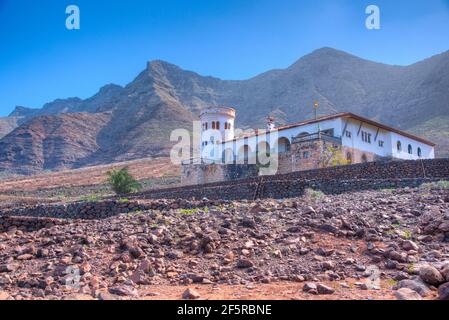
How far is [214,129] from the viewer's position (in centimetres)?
4388

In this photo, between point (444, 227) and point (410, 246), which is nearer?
point (410, 246)

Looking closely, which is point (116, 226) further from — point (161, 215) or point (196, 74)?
point (196, 74)

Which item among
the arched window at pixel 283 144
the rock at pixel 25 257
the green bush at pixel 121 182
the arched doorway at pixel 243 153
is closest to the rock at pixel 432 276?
the rock at pixel 25 257

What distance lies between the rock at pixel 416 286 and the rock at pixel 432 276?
0.33 feet

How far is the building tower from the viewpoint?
143ft

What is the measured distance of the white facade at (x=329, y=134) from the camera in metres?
33.5

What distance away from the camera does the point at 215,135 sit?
43.8 metres

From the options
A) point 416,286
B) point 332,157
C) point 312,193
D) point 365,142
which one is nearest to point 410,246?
point 416,286

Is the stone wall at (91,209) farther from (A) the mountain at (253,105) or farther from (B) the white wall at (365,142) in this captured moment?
(A) the mountain at (253,105)

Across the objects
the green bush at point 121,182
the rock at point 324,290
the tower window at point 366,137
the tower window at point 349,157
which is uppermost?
the tower window at point 366,137

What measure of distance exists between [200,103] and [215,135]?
11651 centimetres

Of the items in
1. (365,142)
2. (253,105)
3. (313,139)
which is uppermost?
(253,105)

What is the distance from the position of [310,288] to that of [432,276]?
5.05 ft

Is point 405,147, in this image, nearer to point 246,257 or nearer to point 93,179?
point 246,257
